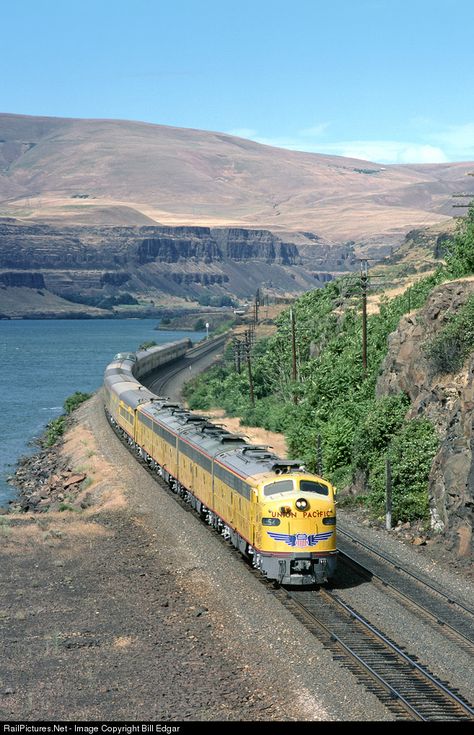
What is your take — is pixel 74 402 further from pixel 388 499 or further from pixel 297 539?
pixel 297 539

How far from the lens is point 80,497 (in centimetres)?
5144

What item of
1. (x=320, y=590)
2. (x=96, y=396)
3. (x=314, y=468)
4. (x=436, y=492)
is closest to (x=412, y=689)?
(x=320, y=590)

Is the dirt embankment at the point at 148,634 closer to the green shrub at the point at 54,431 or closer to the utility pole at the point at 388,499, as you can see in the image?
the utility pole at the point at 388,499

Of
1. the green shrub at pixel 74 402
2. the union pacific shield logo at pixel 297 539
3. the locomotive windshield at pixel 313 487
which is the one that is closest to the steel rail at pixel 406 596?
the union pacific shield logo at pixel 297 539

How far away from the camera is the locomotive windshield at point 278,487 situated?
29250mm

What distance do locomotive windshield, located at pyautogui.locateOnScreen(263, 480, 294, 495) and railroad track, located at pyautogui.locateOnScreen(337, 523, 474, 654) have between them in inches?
151

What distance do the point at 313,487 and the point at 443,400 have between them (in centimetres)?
1439

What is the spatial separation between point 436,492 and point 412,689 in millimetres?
16428

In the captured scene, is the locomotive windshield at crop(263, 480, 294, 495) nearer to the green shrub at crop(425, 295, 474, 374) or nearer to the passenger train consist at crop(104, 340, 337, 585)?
the passenger train consist at crop(104, 340, 337, 585)

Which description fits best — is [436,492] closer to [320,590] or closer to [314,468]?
[320,590]

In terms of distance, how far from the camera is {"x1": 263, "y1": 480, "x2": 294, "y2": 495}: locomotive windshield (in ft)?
96.0

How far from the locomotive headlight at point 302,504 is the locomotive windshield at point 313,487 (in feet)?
2.18

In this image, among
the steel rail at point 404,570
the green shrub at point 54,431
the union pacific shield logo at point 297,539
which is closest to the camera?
the steel rail at point 404,570
